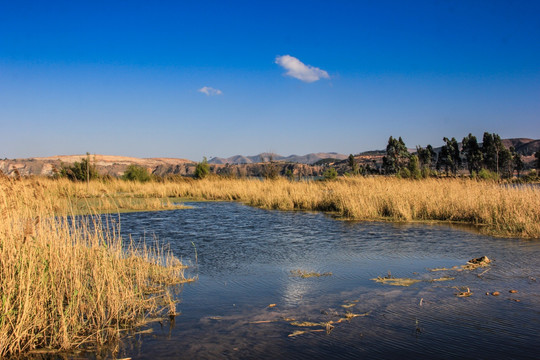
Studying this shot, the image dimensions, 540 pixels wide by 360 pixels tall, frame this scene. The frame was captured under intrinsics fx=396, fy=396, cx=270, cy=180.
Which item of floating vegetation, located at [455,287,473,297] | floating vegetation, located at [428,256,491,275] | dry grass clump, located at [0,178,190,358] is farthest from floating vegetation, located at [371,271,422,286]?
dry grass clump, located at [0,178,190,358]

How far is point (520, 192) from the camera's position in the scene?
43.7 ft

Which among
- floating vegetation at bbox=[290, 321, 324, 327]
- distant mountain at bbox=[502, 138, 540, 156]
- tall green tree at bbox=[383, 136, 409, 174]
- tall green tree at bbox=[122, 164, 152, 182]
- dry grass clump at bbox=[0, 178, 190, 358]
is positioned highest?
distant mountain at bbox=[502, 138, 540, 156]

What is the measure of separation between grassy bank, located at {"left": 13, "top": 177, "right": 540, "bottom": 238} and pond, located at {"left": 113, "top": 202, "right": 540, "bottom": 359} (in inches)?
99.4

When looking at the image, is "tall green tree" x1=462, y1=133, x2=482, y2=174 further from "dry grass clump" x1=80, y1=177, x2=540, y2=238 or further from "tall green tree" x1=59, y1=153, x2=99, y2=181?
"tall green tree" x1=59, y1=153, x2=99, y2=181

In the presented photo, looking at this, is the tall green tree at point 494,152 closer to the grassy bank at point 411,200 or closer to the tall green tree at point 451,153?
the tall green tree at point 451,153

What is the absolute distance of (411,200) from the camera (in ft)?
50.3

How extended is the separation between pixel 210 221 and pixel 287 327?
10297 mm

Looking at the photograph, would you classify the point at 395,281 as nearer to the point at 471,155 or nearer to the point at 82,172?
the point at 82,172

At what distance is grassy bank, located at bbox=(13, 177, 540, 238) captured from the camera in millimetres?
12039

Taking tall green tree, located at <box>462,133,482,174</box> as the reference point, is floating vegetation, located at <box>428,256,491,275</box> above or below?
below

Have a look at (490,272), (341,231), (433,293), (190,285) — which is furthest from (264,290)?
(341,231)

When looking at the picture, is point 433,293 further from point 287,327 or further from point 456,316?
point 287,327

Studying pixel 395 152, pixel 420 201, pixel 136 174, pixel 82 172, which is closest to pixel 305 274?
pixel 420 201

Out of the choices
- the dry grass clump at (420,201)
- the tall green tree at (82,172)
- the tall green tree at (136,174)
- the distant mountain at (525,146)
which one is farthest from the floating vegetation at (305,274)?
the distant mountain at (525,146)
